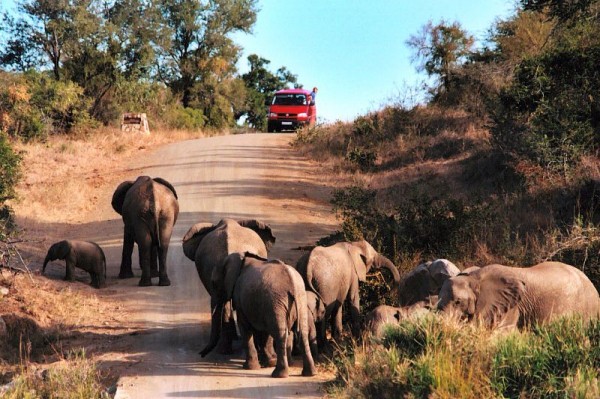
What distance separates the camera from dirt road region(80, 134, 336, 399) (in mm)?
10055

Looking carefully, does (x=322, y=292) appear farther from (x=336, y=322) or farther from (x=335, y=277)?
Answer: (x=336, y=322)

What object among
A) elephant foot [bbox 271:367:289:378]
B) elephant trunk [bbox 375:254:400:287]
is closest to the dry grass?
elephant trunk [bbox 375:254:400:287]

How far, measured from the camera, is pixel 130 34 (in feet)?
135

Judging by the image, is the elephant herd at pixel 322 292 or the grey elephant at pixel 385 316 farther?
the grey elephant at pixel 385 316

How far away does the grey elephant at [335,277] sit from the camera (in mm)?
11414

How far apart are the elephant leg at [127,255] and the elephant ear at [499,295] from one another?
7657 mm

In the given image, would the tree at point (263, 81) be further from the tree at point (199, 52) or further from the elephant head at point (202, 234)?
the elephant head at point (202, 234)

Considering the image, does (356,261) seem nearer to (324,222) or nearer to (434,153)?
(324,222)

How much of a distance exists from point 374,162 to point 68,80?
16.9 m

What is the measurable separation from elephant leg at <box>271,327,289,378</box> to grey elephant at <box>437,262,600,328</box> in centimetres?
178

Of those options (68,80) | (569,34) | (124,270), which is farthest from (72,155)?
(569,34)

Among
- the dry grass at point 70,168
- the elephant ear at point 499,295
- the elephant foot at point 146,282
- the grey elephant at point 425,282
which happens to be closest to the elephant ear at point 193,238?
the elephant foot at point 146,282

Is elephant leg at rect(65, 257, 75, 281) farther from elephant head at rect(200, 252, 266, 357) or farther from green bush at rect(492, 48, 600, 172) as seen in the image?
green bush at rect(492, 48, 600, 172)

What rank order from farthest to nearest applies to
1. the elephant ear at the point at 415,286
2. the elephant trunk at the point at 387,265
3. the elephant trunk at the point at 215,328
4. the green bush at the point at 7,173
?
the green bush at the point at 7,173, the elephant trunk at the point at 387,265, the elephant ear at the point at 415,286, the elephant trunk at the point at 215,328
